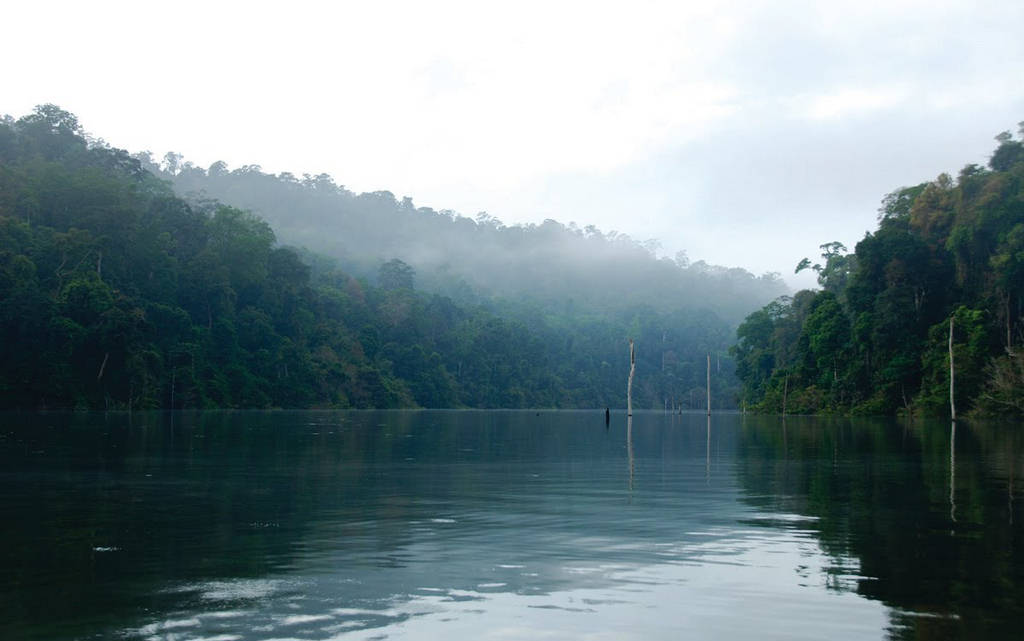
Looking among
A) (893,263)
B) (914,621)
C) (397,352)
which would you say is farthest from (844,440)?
→ (397,352)

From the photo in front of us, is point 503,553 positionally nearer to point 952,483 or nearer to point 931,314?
point 952,483

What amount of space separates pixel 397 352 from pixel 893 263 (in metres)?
89.4

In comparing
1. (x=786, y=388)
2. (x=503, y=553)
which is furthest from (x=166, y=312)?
(x=503, y=553)

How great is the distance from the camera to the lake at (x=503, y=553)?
8414 mm

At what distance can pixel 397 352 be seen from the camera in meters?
164

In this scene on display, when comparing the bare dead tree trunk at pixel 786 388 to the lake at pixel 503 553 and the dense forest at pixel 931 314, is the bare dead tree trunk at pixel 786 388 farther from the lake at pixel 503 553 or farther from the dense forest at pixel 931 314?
the lake at pixel 503 553

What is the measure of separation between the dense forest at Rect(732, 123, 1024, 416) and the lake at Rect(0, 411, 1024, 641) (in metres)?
→ 63.1

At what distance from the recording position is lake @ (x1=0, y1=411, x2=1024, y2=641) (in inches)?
331

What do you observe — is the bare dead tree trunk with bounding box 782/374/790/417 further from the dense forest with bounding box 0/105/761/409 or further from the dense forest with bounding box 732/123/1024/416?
the dense forest with bounding box 0/105/761/409

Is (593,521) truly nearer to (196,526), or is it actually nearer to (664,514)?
(664,514)

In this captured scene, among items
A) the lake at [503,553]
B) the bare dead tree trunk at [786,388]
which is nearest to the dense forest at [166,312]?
the bare dead tree trunk at [786,388]

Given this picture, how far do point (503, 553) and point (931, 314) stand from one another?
94.6 m

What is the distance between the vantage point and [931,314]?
317 feet

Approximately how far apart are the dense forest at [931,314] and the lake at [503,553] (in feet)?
207
